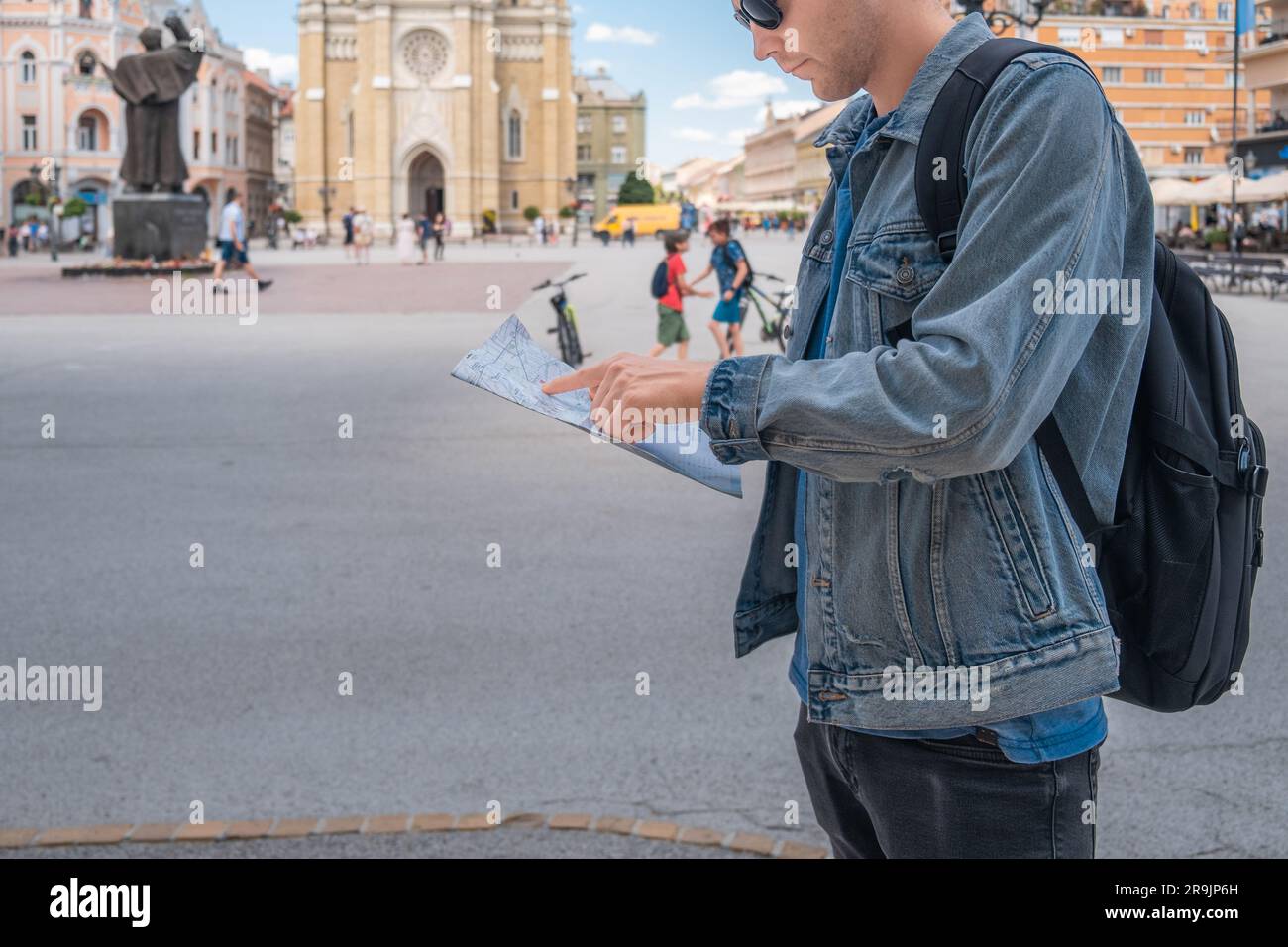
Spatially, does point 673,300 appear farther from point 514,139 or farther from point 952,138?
point 514,139

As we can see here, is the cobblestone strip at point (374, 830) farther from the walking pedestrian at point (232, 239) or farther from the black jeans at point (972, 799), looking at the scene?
the walking pedestrian at point (232, 239)

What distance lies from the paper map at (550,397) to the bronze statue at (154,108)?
30.7 meters

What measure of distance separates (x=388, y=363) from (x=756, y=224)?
108 metres

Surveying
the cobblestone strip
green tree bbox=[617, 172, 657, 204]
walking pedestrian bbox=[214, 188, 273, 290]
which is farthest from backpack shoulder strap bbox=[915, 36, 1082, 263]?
green tree bbox=[617, 172, 657, 204]

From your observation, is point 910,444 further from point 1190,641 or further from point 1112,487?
point 1190,641

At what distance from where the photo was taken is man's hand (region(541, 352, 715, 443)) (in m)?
1.56

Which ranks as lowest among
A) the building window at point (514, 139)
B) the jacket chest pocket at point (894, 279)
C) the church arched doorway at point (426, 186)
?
the jacket chest pocket at point (894, 279)

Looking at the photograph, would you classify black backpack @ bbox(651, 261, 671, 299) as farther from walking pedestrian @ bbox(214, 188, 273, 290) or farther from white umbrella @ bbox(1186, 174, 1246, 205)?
white umbrella @ bbox(1186, 174, 1246, 205)

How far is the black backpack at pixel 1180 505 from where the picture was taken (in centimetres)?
165

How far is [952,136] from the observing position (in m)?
1.54

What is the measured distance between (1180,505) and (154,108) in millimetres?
32076

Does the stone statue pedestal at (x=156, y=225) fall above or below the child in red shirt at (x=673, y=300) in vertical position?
above

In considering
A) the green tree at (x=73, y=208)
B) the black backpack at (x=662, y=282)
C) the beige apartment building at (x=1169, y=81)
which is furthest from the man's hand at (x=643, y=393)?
the beige apartment building at (x=1169, y=81)

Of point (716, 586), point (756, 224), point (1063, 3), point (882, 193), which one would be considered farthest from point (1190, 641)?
point (756, 224)
